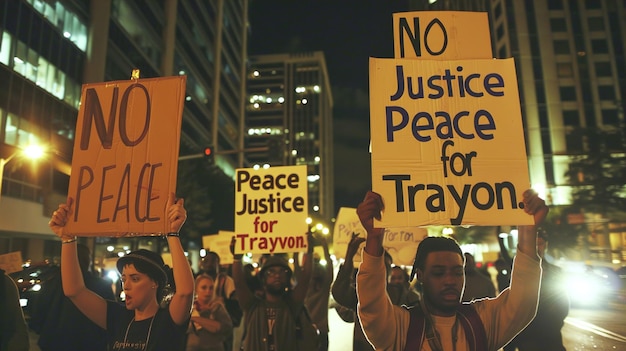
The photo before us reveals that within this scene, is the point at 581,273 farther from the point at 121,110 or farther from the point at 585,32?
the point at 585,32

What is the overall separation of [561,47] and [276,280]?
6384 cm

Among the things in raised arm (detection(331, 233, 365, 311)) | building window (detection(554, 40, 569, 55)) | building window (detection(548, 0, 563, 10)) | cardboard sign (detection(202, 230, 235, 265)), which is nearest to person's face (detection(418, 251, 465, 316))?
raised arm (detection(331, 233, 365, 311))

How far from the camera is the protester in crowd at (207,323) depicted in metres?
5.39

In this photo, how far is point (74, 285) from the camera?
3.27m

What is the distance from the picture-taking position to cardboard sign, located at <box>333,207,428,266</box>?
9570 millimetres

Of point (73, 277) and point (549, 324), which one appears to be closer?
point (73, 277)

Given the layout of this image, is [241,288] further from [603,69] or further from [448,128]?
[603,69]

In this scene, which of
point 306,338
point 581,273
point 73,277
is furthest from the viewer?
point 581,273

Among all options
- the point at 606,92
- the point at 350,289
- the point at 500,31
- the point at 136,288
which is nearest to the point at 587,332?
the point at 350,289

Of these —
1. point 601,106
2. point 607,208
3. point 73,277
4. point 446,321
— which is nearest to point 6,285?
point 73,277

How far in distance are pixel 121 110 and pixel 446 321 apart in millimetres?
2632

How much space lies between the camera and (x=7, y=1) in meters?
23.8

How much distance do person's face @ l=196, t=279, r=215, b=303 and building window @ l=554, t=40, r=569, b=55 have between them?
6297cm

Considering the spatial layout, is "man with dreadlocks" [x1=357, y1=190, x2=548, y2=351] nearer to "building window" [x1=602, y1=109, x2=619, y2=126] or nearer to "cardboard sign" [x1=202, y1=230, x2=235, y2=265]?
"cardboard sign" [x1=202, y1=230, x2=235, y2=265]
